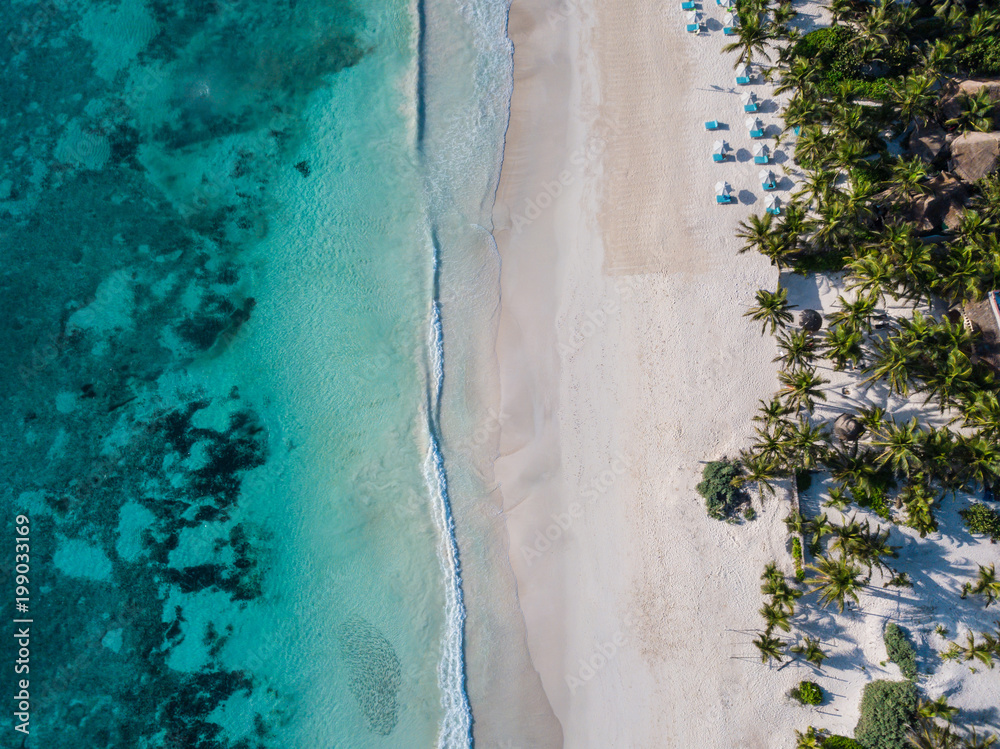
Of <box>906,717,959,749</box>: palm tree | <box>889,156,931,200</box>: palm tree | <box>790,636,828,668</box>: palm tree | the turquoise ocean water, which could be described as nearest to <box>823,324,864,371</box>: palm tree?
<box>889,156,931,200</box>: palm tree

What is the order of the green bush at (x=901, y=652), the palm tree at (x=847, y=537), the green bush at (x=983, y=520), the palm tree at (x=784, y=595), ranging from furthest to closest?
the green bush at (x=983, y=520) < the green bush at (x=901, y=652) < the palm tree at (x=784, y=595) < the palm tree at (x=847, y=537)

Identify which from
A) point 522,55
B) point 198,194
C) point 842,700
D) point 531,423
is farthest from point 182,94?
point 842,700

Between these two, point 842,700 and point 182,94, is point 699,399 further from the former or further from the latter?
point 182,94

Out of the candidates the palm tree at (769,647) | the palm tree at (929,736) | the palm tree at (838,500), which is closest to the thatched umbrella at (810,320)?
the palm tree at (838,500)

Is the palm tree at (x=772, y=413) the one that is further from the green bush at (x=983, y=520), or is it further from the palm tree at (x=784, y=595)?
the green bush at (x=983, y=520)

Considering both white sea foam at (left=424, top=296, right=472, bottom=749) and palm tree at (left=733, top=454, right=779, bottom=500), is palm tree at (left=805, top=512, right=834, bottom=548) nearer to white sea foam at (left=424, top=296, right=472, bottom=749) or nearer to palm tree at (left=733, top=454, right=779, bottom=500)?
palm tree at (left=733, top=454, right=779, bottom=500)

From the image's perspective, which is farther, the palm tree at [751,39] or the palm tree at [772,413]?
the palm tree at [751,39]
